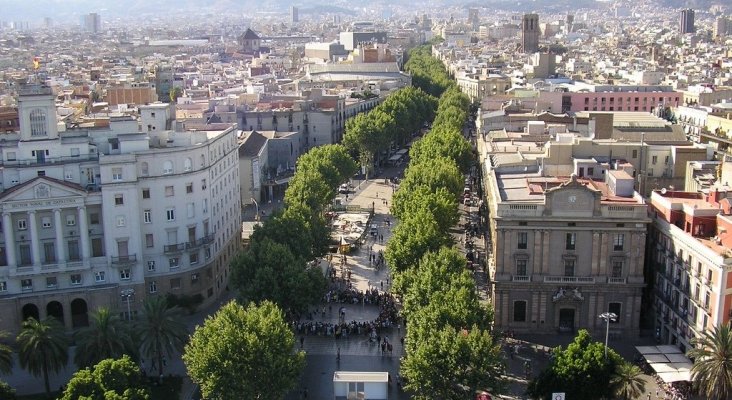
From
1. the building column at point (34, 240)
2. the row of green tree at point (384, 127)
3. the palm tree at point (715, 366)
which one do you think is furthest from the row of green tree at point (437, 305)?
the row of green tree at point (384, 127)

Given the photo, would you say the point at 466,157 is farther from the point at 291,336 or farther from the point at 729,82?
the point at 729,82

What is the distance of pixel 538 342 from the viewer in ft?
217

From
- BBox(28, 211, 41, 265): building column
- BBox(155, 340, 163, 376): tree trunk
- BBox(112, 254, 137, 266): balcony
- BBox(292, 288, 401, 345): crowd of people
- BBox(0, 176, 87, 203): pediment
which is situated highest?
BBox(0, 176, 87, 203): pediment

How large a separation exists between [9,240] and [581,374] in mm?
45634

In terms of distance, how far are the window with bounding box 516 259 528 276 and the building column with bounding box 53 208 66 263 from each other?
122ft

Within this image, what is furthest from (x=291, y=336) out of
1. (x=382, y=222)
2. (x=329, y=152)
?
(x=329, y=152)

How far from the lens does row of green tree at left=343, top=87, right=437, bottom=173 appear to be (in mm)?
138750

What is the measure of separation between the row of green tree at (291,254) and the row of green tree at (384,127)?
37.3 m

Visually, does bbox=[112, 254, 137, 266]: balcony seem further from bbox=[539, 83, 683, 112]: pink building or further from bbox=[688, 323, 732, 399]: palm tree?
bbox=[539, 83, 683, 112]: pink building

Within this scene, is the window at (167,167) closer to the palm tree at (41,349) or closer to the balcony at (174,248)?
the balcony at (174,248)

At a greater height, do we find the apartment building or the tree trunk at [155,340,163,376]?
the apartment building

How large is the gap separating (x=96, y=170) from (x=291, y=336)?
1074 inches

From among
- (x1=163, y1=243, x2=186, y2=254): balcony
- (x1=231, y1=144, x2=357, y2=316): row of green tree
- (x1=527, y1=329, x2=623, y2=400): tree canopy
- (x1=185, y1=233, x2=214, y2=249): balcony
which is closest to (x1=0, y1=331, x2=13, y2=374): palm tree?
(x1=231, y1=144, x2=357, y2=316): row of green tree

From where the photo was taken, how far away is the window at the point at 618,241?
65.1m
